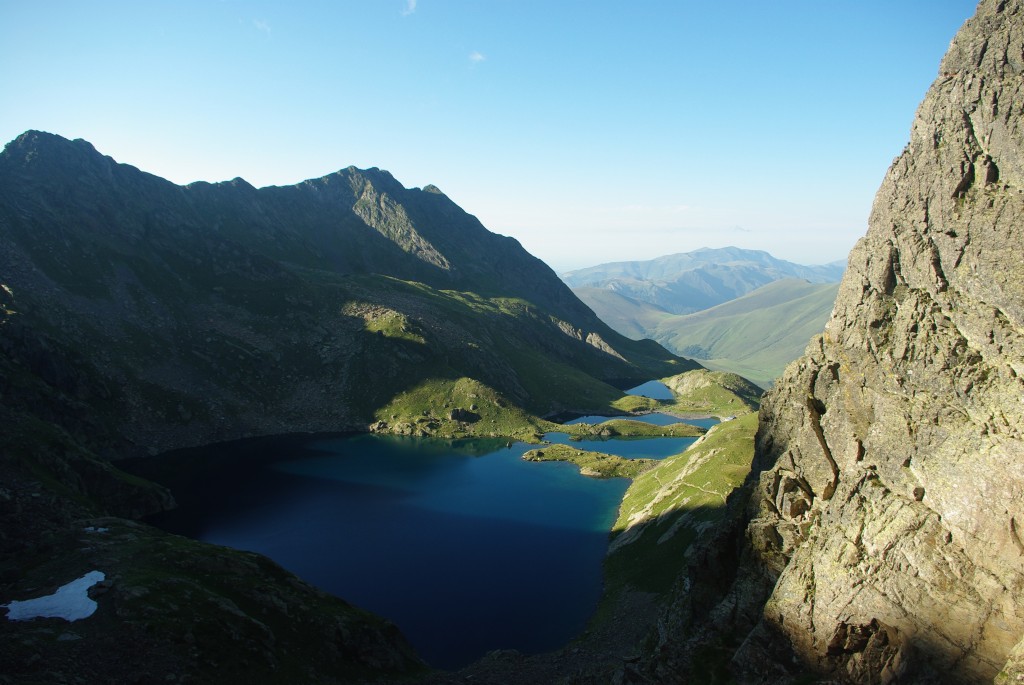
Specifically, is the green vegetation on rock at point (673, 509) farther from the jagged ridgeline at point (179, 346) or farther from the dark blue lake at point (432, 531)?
the jagged ridgeline at point (179, 346)

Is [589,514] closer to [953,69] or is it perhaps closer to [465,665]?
[465,665]

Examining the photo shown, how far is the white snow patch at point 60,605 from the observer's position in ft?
137

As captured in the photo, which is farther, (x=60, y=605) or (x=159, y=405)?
(x=159, y=405)

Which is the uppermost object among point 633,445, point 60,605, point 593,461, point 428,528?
point 60,605

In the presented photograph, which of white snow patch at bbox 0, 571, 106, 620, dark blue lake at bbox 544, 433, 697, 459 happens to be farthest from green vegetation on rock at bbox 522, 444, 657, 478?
white snow patch at bbox 0, 571, 106, 620

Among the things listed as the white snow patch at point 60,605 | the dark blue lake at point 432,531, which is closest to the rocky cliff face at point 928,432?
the dark blue lake at point 432,531

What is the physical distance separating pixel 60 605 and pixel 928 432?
57034 mm

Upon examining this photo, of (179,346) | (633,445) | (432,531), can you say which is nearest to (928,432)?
(432,531)

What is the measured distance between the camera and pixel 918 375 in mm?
32219

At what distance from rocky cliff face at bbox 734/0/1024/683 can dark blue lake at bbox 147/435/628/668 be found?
37.3 m

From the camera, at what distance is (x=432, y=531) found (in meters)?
94.6

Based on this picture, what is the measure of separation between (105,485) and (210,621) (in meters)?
62.3

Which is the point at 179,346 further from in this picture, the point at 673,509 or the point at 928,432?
the point at 928,432

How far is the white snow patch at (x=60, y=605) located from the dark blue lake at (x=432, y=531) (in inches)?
1214
